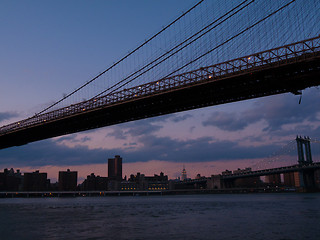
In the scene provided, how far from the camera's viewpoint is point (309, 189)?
379 ft

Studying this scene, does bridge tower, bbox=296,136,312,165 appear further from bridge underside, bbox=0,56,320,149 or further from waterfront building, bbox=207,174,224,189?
bridge underside, bbox=0,56,320,149

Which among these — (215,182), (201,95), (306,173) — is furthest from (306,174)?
(201,95)

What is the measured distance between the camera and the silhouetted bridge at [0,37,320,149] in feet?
85.5

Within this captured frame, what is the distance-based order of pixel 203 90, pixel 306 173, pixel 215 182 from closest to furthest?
pixel 203 90
pixel 306 173
pixel 215 182

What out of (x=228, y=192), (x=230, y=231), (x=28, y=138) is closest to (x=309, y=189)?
(x=228, y=192)

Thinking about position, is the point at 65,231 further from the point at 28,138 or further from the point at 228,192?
the point at 228,192

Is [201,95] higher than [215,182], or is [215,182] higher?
[201,95]

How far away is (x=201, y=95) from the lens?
3244 cm

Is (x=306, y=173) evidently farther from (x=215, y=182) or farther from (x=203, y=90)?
(x=203, y=90)

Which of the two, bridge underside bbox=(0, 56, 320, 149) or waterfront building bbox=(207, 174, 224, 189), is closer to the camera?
bridge underside bbox=(0, 56, 320, 149)

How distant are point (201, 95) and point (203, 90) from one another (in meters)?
1.33

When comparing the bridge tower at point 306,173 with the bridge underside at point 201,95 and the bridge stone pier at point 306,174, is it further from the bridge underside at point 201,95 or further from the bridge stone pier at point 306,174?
the bridge underside at point 201,95

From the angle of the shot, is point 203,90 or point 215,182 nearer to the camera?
point 203,90

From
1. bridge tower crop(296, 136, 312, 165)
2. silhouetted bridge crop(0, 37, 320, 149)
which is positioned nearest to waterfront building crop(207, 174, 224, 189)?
bridge tower crop(296, 136, 312, 165)
